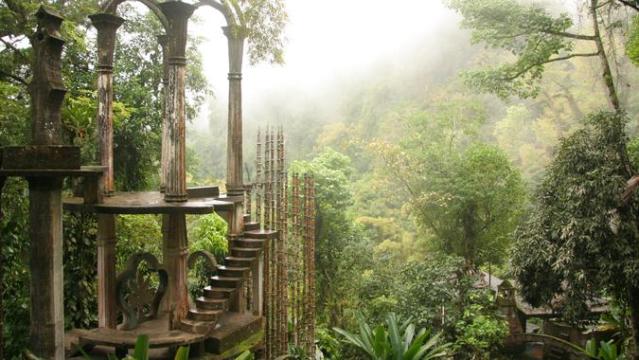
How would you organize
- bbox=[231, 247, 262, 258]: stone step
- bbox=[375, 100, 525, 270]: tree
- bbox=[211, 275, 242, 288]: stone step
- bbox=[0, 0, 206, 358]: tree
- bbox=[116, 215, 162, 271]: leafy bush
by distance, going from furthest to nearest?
1. bbox=[375, 100, 525, 270]: tree
2. bbox=[116, 215, 162, 271]: leafy bush
3. bbox=[0, 0, 206, 358]: tree
4. bbox=[231, 247, 262, 258]: stone step
5. bbox=[211, 275, 242, 288]: stone step

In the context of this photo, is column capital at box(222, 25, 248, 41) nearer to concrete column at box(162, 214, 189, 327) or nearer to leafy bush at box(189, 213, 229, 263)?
concrete column at box(162, 214, 189, 327)

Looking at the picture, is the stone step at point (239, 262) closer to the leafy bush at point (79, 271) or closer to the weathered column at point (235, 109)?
the weathered column at point (235, 109)

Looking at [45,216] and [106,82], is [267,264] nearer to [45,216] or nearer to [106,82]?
[106,82]

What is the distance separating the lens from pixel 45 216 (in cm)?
408

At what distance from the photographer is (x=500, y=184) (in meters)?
14.3

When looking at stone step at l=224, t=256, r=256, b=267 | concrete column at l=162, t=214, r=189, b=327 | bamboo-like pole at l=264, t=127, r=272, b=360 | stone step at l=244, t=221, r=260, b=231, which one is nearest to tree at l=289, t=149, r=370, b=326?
bamboo-like pole at l=264, t=127, r=272, b=360

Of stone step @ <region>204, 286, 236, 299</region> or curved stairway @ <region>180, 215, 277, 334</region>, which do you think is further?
stone step @ <region>204, 286, 236, 299</region>

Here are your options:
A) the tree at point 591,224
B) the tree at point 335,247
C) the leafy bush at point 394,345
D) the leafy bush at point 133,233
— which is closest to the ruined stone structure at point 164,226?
the leafy bush at point 394,345

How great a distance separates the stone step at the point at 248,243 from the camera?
6410mm

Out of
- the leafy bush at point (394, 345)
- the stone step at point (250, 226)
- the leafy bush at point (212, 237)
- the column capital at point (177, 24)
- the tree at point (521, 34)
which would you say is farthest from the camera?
the leafy bush at point (212, 237)

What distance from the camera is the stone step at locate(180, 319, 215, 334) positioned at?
529cm

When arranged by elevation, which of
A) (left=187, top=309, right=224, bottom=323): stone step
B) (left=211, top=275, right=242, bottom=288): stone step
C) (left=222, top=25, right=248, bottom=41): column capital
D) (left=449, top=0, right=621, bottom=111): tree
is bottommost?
(left=187, top=309, right=224, bottom=323): stone step

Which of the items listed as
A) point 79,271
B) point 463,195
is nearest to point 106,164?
point 79,271

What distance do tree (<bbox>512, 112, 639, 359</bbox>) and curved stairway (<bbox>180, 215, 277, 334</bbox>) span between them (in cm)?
430
